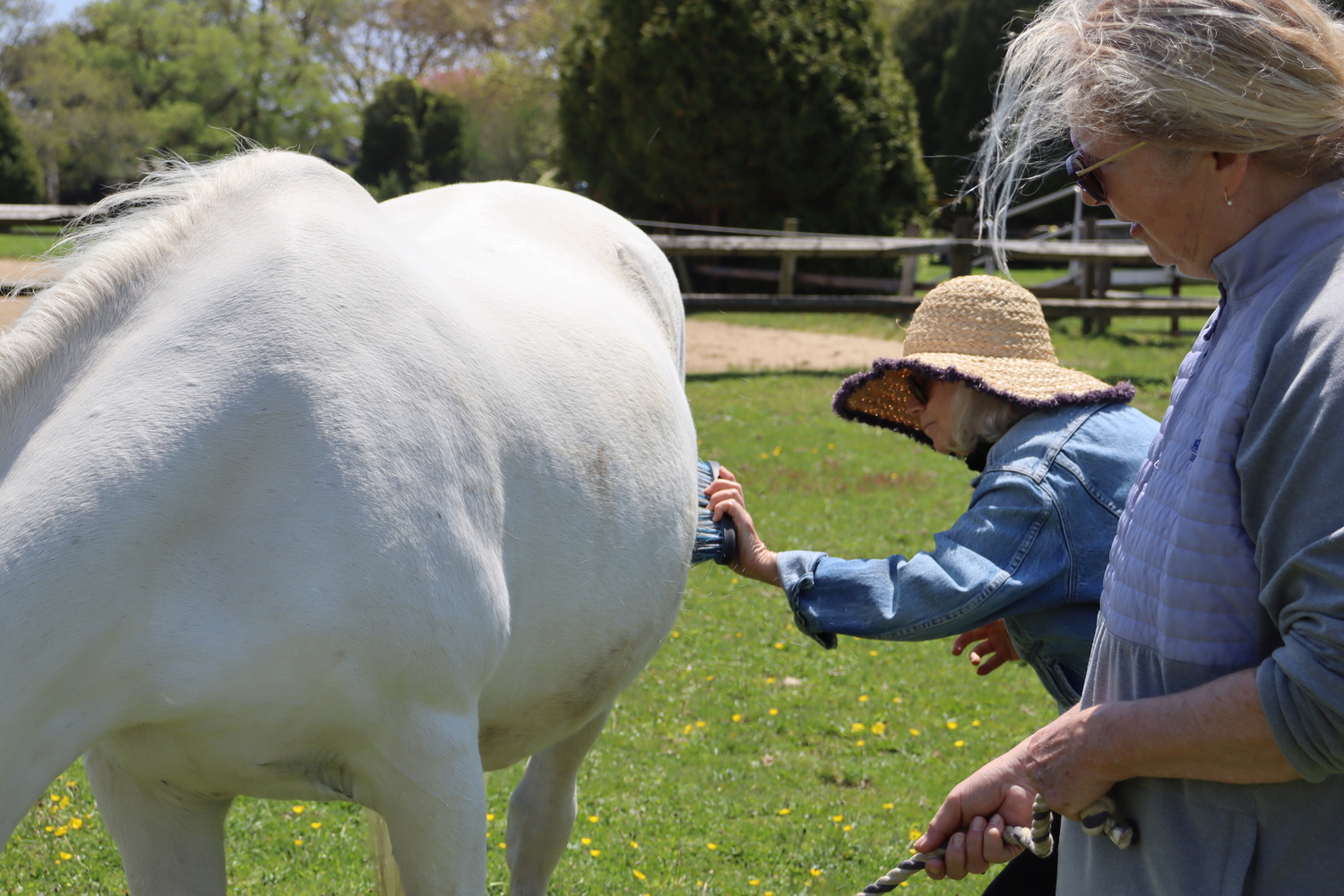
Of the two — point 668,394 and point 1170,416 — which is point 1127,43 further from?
point 668,394

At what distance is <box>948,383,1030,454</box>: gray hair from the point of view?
199 cm

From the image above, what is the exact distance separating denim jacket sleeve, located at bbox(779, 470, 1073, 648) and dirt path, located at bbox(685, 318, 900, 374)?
8447 mm

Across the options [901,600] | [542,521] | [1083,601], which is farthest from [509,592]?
[1083,601]

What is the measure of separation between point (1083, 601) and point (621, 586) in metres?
0.79

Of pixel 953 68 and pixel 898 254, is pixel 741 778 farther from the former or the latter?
pixel 953 68

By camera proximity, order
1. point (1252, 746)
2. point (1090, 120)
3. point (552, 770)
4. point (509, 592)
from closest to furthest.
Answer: point (1252, 746) < point (1090, 120) < point (509, 592) < point (552, 770)

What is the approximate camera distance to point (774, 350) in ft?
38.1

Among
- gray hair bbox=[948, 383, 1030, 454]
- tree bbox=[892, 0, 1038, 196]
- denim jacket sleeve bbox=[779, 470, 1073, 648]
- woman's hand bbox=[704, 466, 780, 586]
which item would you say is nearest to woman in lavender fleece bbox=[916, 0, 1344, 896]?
denim jacket sleeve bbox=[779, 470, 1073, 648]

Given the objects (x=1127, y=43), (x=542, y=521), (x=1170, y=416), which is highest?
(x=1127, y=43)

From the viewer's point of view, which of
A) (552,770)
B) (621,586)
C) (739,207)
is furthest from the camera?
(739,207)

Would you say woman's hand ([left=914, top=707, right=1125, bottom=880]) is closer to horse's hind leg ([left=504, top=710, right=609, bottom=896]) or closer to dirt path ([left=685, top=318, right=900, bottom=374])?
horse's hind leg ([left=504, top=710, right=609, bottom=896])

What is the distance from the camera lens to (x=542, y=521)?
1825 millimetres

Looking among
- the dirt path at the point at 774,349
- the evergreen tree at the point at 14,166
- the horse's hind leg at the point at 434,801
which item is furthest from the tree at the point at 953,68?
the horse's hind leg at the point at 434,801

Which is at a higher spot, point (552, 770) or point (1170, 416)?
point (1170, 416)
